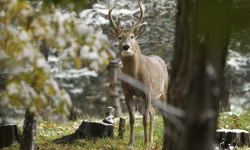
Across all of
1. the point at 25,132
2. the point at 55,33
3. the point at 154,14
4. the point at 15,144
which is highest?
the point at 154,14

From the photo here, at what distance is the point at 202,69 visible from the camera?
265 cm

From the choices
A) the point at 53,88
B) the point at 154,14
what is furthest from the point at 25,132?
the point at 154,14

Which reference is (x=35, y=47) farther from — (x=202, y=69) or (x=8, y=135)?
(x=8, y=135)

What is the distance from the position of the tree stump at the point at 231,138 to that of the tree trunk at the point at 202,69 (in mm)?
3475

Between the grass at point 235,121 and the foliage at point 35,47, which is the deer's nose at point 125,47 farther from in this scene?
the foliage at point 35,47

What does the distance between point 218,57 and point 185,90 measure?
0.34m

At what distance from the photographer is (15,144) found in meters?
5.96

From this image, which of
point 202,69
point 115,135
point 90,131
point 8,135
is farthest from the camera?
point 115,135

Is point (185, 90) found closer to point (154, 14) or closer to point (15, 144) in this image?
point (15, 144)

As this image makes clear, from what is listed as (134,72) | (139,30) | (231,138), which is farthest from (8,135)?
(231,138)

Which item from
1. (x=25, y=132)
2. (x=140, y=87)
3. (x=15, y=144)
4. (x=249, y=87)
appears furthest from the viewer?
(x=249, y=87)

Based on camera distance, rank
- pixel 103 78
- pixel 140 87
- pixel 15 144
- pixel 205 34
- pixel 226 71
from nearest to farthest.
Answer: pixel 205 34, pixel 15 144, pixel 140 87, pixel 226 71, pixel 103 78

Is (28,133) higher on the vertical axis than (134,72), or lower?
lower

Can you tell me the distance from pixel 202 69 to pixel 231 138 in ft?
12.4
